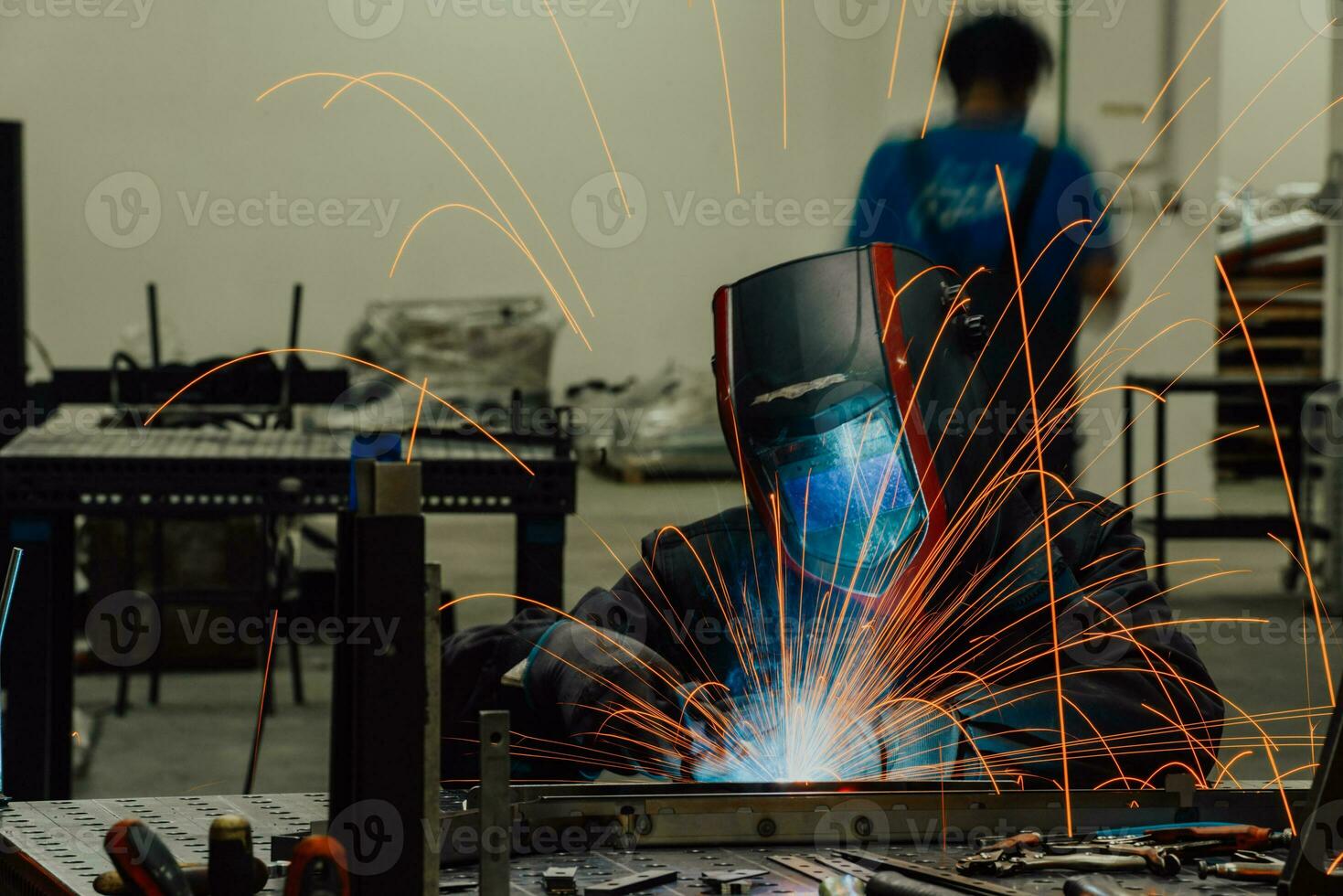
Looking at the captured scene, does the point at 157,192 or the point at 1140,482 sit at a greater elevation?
the point at 157,192

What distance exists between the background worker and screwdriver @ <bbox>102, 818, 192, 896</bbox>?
201 cm

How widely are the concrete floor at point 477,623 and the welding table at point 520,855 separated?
2085 mm

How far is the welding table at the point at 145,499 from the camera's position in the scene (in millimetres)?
2793

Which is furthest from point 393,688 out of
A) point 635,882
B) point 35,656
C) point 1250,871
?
point 35,656

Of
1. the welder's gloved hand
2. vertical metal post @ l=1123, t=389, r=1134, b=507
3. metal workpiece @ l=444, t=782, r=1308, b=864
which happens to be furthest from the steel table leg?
vertical metal post @ l=1123, t=389, r=1134, b=507

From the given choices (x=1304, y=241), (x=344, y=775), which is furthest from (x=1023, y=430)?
(x=1304, y=241)

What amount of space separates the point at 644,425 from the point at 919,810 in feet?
18.9

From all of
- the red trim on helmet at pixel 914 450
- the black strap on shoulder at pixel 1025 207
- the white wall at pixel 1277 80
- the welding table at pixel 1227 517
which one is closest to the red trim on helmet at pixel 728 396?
the red trim on helmet at pixel 914 450

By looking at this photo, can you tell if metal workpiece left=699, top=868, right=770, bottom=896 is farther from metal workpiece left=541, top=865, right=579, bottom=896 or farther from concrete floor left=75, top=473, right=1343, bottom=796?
concrete floor left=75, top=473, right=1343, bottom=796

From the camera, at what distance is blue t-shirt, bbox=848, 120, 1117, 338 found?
9.68ft

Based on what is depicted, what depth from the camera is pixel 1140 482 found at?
7.06 metres

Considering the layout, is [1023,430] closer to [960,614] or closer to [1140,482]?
[960,614]

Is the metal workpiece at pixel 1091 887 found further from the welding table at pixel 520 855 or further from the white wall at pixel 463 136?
the white wall at pixel 463 136

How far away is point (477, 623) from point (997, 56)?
3.58 metres
